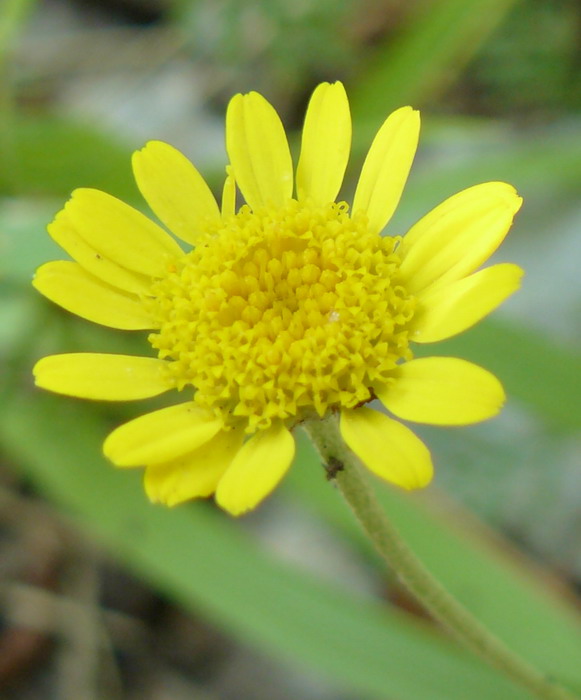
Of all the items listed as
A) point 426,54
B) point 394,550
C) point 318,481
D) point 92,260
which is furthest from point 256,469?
point 426,54

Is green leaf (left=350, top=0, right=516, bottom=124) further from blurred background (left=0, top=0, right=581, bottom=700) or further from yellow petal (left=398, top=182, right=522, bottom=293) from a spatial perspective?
yellow petal (left=398, top=182, right=522, bottom=293)

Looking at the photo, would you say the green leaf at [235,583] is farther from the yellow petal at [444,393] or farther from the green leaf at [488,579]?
the yellow petal at [444,393]

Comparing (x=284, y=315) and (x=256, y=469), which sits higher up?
(x=284, y=315)

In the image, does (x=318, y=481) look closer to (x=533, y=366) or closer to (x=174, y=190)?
(x=533, y=366)

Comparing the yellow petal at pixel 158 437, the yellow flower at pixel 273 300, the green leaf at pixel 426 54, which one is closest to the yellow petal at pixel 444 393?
the yellow flower at pixel 273 300

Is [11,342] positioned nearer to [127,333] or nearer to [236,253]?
[127,333]
